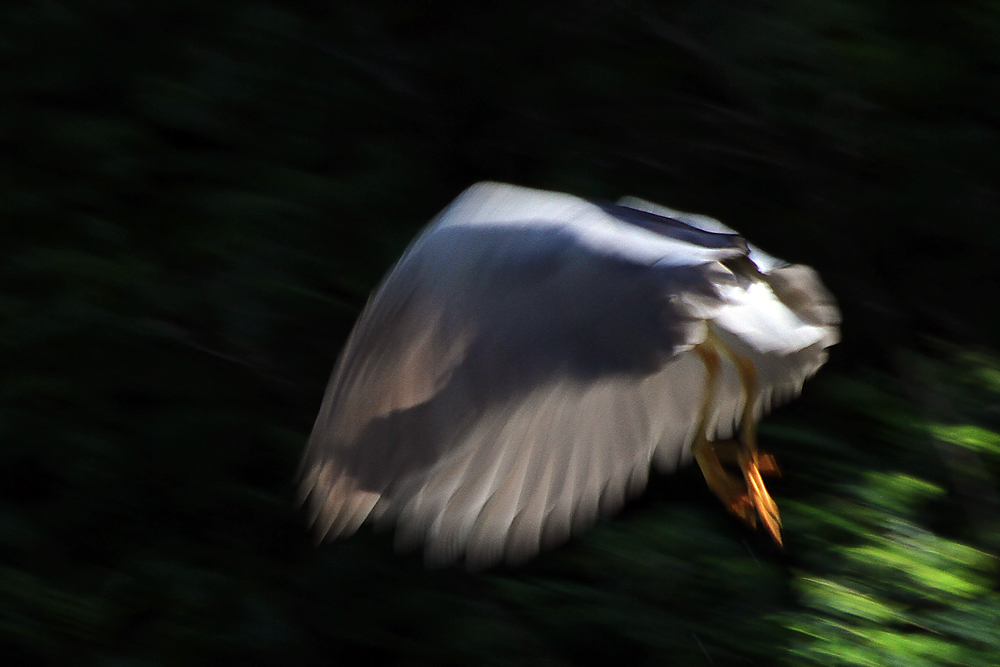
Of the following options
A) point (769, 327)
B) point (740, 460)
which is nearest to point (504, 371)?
point (769, 327)

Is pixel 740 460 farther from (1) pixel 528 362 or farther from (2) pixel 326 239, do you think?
(2) pixel 326 239

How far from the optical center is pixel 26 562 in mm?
1703

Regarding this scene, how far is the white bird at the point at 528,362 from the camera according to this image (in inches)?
29.4

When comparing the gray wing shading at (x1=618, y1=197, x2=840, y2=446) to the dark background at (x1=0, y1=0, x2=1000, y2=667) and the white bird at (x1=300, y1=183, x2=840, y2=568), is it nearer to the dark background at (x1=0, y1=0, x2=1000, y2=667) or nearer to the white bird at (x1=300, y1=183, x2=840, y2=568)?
the white bird at (x1=300, y1=183, x2=840, y2=568)

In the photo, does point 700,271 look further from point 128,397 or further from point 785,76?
point 128,397

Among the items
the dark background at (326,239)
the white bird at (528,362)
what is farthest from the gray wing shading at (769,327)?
the dark background at (326,239)

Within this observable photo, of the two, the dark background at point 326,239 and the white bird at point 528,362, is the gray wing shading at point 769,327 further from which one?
the dark background at point 326,239

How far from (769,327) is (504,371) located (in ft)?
0.73

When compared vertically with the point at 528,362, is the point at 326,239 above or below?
below

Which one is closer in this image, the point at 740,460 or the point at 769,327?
the point at 769,327

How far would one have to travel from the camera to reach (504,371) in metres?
0.78

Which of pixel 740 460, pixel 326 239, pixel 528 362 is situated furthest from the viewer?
pixel 326 239

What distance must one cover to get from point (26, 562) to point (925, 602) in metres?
1.49

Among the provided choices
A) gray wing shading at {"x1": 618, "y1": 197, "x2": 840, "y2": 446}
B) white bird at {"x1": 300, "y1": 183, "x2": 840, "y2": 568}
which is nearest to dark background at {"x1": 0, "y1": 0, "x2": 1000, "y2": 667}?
gray wing shading at {"x1": 618, "y1": 197, "x2": 840, "y2": 446}
